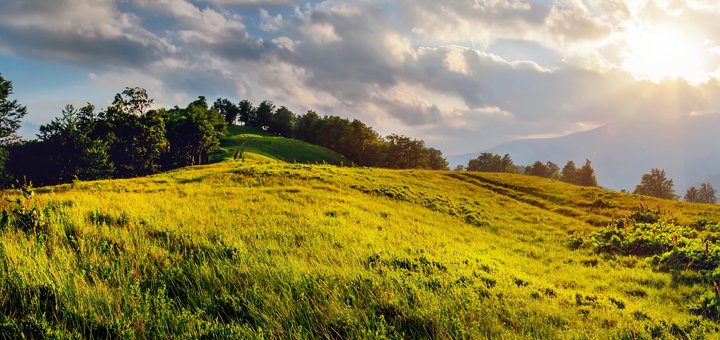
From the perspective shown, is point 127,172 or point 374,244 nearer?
point 374,244

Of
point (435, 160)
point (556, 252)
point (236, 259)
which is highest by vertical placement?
point (435, 160)

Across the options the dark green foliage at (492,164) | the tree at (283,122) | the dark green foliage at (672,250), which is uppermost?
the tree at (283,122)

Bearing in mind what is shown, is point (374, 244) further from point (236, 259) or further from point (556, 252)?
point (556, 252)

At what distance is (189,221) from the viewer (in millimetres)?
12203

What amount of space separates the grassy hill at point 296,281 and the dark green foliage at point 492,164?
127779mm

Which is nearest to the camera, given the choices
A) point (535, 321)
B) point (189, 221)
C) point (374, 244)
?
point (535, 321)

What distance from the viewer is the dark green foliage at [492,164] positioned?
140 meters

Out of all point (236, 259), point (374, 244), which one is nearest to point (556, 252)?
point (374, 244)

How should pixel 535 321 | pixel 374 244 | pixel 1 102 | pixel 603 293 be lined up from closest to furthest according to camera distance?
pixel 535 321 < pixel 603 293 < pixel 374 244 < pixel 1 102

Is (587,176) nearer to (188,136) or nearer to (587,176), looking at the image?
(587,176)

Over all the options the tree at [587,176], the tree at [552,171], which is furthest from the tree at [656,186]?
the tree at [552,171]

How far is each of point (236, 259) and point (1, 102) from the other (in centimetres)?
7689

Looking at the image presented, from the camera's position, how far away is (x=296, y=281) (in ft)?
23.7

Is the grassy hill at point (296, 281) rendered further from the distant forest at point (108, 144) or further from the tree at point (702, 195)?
the tree at point (702, 195)
